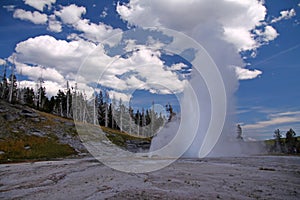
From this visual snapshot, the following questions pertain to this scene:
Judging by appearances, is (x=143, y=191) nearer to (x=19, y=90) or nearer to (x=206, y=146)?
(x=206, y=146)

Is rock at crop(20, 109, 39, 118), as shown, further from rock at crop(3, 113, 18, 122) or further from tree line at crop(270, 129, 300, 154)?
tree line at crop(270, 129, 300, 154)

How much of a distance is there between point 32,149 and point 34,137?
6.44 meters

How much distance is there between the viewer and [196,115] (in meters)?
49.6

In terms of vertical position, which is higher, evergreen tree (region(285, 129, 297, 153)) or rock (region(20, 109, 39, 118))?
rock (region(20, 109, 39, 118))

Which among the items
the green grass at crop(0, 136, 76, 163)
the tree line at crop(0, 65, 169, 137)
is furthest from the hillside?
the tree line at crop(0, 65, 169, 137)

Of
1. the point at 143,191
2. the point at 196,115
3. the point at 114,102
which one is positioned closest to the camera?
the point at 143,191

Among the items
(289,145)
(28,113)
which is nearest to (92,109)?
(28,113)

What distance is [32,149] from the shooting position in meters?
46.0

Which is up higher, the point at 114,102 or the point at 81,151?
the point at 114,102

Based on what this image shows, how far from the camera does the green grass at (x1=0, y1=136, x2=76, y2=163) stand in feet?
137

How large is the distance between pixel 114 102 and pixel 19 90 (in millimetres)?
37730

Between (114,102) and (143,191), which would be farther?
(114,102)

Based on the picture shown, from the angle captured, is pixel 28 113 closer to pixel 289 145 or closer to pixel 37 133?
pixel 37 133

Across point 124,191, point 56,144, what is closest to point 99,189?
point 124,191
